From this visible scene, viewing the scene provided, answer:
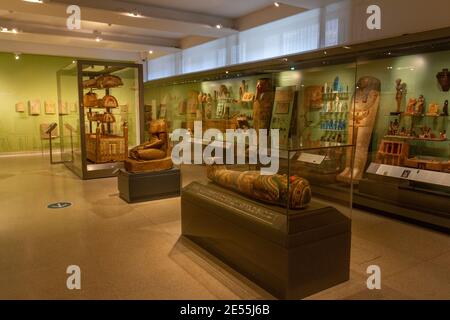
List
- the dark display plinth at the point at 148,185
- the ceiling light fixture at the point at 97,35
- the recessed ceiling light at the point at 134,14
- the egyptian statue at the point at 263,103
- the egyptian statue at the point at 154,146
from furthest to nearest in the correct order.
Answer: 1. the ceiling light fixture at the point at 97,35
2. the egyptian statue at the point at 263,103
3. the recessed ceiling light at the point at 134,14
4. the egyptian statue at the point at 154,146
5. the dark display plinth at the point at 148,185

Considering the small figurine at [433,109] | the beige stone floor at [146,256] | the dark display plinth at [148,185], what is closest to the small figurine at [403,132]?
the small figurine at [433,109]

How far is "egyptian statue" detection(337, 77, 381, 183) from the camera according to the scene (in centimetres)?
570

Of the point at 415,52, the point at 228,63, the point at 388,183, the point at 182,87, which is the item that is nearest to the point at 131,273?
the point at 388,183

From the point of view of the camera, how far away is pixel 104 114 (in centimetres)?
796

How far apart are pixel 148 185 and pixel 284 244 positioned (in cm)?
352

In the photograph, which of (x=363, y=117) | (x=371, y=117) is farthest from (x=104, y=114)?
(x=371, y=117)

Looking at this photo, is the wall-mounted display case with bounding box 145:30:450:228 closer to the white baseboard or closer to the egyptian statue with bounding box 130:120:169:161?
the egyptian statue with bounding box 130:120:169:161

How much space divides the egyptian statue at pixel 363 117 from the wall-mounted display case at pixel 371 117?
1 cm

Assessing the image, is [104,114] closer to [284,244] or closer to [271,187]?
[271,187]

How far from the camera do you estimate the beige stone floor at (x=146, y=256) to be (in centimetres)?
293

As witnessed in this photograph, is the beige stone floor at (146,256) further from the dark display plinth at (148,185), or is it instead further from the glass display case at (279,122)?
the glass display case at (279,122)

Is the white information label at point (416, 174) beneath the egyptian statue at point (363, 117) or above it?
beneath

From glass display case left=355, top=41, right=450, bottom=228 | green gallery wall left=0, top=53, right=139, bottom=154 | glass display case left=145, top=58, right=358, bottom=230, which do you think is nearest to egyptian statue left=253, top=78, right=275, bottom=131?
Result: glass display case left=145, top=58, right=358, bottom=230

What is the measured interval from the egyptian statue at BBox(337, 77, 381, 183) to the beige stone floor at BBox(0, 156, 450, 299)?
904 millimetres
